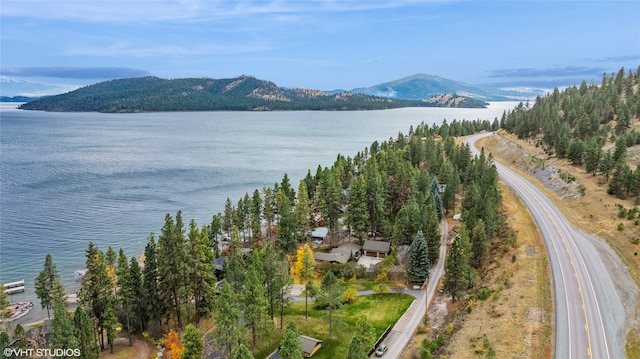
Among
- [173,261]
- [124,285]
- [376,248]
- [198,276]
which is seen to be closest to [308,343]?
[198,276]

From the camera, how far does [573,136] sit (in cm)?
11275

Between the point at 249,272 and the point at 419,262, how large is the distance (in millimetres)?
24870

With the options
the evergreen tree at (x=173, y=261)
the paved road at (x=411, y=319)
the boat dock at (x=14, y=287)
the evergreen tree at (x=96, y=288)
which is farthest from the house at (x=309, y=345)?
the boat dock at (x=14, y=287)

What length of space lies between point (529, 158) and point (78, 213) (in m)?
116

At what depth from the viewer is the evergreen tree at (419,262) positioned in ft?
182

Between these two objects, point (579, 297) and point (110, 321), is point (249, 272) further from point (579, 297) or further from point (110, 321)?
point (579, 297)

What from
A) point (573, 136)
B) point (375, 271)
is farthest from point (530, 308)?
point (573, 136)

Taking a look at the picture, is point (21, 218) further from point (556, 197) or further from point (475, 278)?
point (556, 197)

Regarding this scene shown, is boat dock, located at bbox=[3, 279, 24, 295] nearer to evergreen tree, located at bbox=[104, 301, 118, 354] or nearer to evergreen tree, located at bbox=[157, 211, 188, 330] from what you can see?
evergreen tree, located at bbox=[104, 301, 118, 354]

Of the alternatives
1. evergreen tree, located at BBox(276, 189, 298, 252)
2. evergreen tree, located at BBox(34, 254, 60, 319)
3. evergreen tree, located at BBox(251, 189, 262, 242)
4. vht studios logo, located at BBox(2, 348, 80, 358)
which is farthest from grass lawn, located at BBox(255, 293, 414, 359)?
evergreen tree, located at BBox(34, 254, 60, 319)

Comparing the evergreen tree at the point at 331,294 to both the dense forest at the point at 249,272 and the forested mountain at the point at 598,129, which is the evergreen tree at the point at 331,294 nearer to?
the dense forest at the point at 249,272

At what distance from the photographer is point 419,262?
5603 centimetres

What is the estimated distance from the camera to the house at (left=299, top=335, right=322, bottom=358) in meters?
41.2

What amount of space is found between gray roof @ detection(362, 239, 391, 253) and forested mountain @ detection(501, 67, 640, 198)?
1655 inches
